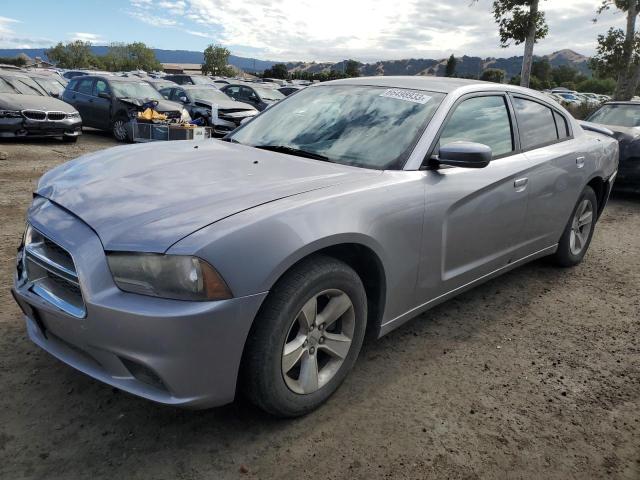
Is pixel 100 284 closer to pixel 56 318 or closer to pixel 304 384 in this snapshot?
pixel 56 318

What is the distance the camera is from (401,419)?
247 cm

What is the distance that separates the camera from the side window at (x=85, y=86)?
43.0 feet

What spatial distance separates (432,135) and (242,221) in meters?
1.38

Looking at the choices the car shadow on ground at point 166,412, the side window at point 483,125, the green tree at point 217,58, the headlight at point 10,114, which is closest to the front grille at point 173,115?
the headlight at point 10,114

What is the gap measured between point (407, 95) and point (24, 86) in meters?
11.2

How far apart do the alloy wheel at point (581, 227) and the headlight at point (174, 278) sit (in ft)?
11.8

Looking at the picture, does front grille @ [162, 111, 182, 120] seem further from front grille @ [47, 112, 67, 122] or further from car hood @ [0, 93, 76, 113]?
front grille @ [47, 112, 67, 122]

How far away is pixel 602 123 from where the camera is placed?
9.23 m

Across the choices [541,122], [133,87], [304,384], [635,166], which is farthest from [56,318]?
[133,87]

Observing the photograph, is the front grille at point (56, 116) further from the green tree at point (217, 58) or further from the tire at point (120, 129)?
the green tree at point (217, 58)

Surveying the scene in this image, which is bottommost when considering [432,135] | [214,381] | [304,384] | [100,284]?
[304,384]

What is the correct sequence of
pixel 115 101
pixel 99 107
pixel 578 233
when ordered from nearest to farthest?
pixel 578 233, pixel 115 101, pixel 99 107

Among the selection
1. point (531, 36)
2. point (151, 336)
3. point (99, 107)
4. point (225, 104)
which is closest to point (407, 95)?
point (151, 336)

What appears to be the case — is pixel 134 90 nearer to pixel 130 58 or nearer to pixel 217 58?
pixel 217 58
